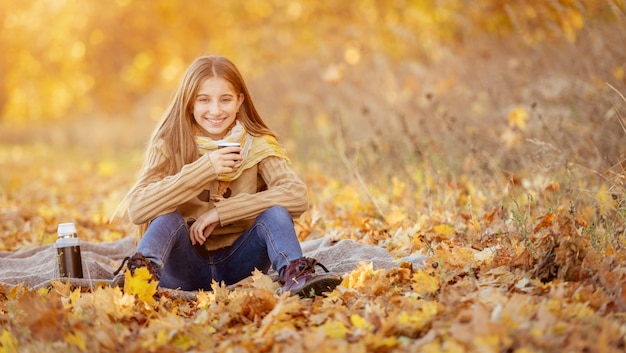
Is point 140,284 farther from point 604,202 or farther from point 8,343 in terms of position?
point 604,202

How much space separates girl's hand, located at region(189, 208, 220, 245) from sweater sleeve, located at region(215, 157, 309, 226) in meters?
0.04

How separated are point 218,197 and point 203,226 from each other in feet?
0.58

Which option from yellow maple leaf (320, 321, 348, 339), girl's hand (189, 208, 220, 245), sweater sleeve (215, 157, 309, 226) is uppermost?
sweater sleeve (215, 157, 309, 226)

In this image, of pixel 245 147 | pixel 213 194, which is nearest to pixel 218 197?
pixel 213 194

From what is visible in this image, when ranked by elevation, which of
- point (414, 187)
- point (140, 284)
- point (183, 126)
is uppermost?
point (183, 126)

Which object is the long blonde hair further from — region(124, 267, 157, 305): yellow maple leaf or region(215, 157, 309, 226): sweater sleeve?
region(124, 267, 157, 305): yellow maple leaf

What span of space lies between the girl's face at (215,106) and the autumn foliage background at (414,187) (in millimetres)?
867

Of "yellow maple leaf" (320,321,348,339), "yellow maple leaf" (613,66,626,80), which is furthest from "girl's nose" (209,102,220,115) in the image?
"yellow maple leaf" (613,66,626,80)

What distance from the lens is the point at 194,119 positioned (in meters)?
3.78

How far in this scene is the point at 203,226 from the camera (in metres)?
3.39

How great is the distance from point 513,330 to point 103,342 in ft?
4.41

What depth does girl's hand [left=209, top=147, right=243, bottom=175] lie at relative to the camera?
3286mm

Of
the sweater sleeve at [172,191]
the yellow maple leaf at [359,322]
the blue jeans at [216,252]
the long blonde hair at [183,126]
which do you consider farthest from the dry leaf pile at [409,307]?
the long blonde hair at [183,126]

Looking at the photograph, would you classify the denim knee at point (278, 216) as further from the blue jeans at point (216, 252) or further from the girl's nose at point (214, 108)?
the girl's nose at point (214, 108)
